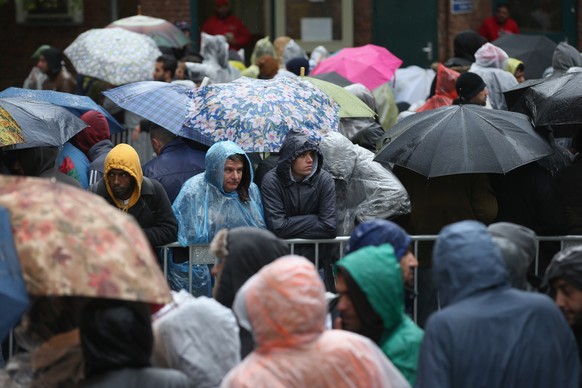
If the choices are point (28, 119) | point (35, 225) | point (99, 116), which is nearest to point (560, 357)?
point (35, 225)

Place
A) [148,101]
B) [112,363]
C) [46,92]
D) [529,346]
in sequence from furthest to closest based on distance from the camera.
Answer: [46,92] → [148,101] → [529,346] → [112,363]

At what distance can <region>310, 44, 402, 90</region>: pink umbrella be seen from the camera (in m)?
13.5

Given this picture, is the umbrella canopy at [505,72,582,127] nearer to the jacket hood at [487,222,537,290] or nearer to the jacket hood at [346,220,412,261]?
the jacket hood at [487,222,537,290]

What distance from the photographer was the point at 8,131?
825 centimetres

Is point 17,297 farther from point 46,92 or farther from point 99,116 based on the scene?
point 46,92

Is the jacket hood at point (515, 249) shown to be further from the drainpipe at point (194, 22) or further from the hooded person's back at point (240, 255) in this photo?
the drainpipe at point (194, 22)

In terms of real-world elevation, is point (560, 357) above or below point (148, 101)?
below

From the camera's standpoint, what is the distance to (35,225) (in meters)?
4.88

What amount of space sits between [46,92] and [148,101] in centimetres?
153

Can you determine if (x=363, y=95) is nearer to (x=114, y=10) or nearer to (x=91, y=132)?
(x=91, y=132)

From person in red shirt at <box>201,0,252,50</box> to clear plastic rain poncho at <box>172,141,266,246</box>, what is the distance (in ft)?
35.1

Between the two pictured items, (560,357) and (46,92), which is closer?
(560,357)

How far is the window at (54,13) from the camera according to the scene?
20.1 metres

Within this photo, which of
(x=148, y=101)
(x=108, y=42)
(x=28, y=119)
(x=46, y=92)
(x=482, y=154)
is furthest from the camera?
(x=108, y=42)
